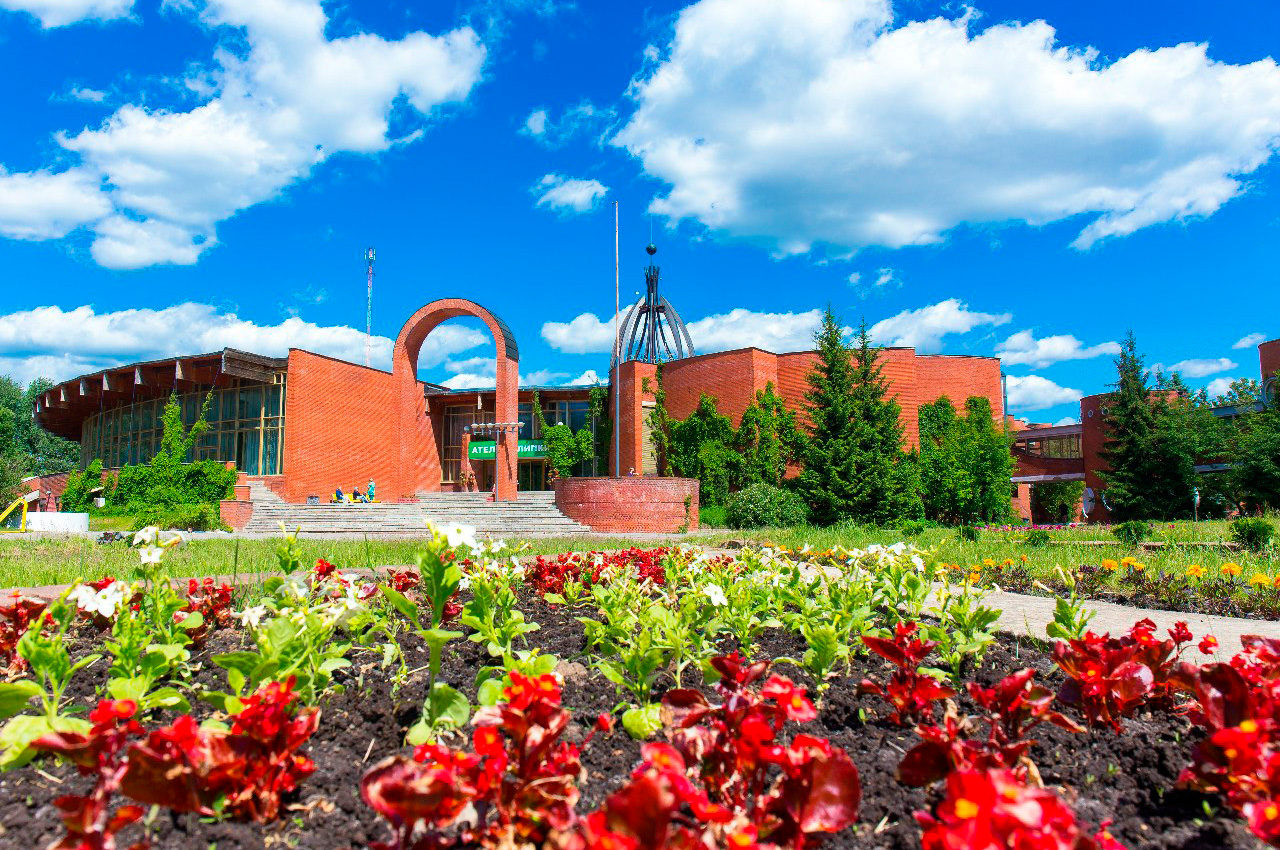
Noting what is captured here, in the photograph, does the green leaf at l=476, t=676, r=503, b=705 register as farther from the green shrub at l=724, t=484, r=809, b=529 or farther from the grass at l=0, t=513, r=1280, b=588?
the green shrub at l=724, t=484, r=809, b=529

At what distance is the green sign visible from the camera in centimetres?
2856

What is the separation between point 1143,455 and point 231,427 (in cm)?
3158

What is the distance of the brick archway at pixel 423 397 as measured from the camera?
24547mm

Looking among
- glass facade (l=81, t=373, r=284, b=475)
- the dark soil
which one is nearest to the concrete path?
the dark soil

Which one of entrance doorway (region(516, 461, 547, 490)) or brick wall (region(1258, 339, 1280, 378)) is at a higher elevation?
brick wall (region(1258, 339, 1280, 378))

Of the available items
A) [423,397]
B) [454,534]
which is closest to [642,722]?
[454,534]

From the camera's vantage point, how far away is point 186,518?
19.3m

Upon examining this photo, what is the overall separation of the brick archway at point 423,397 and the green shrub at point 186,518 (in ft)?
22.5

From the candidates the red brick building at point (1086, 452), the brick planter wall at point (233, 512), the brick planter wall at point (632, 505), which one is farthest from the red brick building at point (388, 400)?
the red brick building at point (1086, 452)

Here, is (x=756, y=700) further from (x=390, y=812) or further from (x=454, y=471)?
(x=454, y=471)

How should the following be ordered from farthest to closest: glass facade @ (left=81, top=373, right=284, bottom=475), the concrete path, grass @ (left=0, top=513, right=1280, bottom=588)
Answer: glass facade @ (left=81, top=373, right=284, bottom=475), grass @ (left=0, top=513, right=1280, bottom=588), the concrete path

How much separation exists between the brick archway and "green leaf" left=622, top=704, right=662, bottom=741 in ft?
70.6

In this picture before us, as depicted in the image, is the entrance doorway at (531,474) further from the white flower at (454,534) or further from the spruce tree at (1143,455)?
the white flower at (454,534)

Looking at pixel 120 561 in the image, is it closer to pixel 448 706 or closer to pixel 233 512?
pixel 448 706
